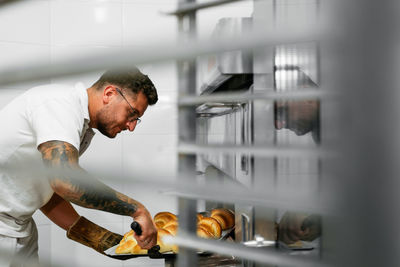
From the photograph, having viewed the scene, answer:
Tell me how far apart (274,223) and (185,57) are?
0.41m

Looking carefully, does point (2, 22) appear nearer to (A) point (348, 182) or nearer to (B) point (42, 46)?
(B) point (42, 46)

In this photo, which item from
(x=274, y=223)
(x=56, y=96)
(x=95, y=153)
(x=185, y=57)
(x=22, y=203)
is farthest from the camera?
(x=95, y=153)

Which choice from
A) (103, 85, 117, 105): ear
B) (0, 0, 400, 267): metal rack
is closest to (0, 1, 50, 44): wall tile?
(103, 85, 117, 105): ear

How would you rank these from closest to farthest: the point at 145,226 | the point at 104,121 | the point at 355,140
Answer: the point at 355,140
the point at 145,226
the point at 104,121

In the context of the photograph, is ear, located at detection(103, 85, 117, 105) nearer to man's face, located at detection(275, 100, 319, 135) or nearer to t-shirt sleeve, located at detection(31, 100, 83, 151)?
t-shirt sleeve, located at detection(31, 100, 83, 151)

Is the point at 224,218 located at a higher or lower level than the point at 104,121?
lower

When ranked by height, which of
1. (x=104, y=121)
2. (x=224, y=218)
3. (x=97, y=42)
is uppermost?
(x=97, y=42)

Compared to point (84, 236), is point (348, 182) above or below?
above

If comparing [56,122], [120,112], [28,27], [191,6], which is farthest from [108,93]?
[28,27]

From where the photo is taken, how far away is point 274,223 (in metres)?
0.67

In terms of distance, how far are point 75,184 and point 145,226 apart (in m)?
0.68

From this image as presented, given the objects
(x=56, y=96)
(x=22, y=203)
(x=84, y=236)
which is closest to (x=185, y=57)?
(x=56, y=96)

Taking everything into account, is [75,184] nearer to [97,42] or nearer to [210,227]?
[210,227]

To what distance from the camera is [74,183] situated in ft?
1.63
